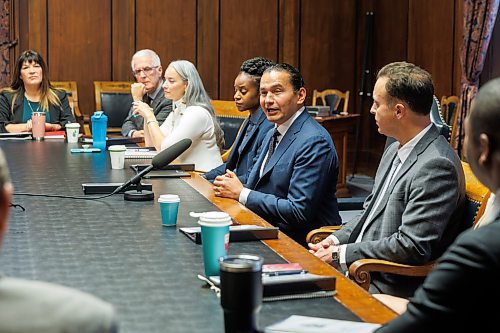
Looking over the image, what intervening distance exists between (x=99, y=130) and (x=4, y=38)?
178 inches

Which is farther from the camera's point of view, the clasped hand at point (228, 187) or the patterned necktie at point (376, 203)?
the clasped hand at point (228, 187)

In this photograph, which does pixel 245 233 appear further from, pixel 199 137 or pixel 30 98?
pixel 30 98

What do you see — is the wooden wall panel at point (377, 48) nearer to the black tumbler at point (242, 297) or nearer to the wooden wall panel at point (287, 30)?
the wooden wall panel at point (287, 30)

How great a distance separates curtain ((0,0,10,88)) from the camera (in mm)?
→ 9133

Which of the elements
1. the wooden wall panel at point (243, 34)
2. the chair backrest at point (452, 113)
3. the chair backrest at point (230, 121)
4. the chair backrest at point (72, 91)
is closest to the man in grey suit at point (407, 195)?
the chair backrest at point (230, 121)

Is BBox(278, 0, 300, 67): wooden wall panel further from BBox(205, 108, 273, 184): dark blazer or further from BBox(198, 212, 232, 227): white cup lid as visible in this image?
BBox(198, 212, 232, 227): white cup lid

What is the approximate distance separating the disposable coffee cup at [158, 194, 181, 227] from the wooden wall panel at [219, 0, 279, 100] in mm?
7164

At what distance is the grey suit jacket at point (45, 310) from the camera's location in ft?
3.30

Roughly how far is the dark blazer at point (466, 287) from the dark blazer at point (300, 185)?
1977 millimetres

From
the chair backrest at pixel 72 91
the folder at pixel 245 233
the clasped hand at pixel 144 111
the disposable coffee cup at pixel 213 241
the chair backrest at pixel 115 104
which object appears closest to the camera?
the disposable coffee cup at pixel 213 241

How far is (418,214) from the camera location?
9.57ft

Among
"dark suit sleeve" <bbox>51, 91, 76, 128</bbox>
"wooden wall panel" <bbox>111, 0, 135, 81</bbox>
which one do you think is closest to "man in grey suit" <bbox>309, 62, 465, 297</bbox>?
"dark suit sleeve" <bbox>51, 91, 76, 128</bbox>

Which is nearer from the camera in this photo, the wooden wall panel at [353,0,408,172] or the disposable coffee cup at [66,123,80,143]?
the disposable coffee cup at [66,123,80,143]

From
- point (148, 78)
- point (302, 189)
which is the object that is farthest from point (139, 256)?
point (148, 78)
